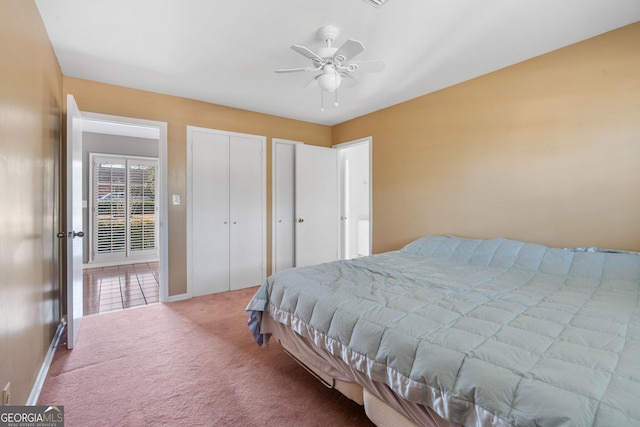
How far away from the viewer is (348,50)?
2.01m

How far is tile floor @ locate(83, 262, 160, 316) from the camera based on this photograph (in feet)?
11.3

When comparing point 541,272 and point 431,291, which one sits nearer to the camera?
point 431,291

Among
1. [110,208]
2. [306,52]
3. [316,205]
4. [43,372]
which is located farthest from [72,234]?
[110,208]

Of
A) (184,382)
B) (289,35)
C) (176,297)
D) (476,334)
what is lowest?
(184,382)

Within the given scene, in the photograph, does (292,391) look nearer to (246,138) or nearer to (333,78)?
(333,78)

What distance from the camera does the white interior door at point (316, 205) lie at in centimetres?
454

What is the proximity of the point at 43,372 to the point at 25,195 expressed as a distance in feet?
4.05

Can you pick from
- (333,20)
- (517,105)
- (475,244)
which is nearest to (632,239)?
(475,244)

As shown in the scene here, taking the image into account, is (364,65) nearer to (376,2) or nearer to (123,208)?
(376,2)

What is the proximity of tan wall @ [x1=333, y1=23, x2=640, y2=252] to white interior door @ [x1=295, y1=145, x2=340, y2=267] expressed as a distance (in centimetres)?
133

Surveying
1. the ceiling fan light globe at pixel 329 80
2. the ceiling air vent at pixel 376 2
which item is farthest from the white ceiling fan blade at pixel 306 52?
the ceiling air vent at pixel 376 2

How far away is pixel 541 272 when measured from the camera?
2.27 m

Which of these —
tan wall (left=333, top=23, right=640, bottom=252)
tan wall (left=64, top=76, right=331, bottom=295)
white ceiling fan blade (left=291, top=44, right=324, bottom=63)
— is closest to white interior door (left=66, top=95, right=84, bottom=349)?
tan wall (left=64, top=76, right=331, bottom=295)

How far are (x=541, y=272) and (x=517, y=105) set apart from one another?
5.20ft
